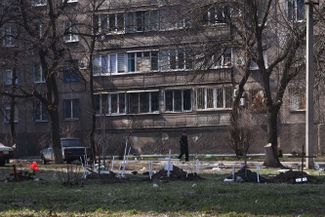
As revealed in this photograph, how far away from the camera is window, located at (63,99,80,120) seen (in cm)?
5638

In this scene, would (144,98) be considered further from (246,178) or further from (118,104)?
(246,178)

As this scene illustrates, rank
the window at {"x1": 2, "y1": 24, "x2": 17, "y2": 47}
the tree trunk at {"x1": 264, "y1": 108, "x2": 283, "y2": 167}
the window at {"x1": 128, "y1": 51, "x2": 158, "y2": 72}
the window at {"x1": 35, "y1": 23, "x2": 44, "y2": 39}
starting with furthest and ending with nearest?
the window at {"x1": 128, "y1": 51, "x2": 158, "y2": 72}
the window at {"x1": 35, "y1": 23, "x2": 44, "y2": 39}
the window at {"x1": 2, "y1": 24, "x2": 17, "y2": 47}
the tree trunk at {"x1": 264, "y1": 108, "x2": 283, "y2": 167}

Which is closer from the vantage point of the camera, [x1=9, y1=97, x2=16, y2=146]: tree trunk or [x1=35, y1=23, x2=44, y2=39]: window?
[x1=35, y1=23, x2=44, y2=39]: window

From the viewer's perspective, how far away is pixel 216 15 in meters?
30.9

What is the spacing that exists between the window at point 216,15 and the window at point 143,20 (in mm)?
18324

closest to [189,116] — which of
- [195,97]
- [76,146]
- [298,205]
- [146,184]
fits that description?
[195,97]

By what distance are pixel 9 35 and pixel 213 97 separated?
2449 centimetres

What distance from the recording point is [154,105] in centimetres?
5322

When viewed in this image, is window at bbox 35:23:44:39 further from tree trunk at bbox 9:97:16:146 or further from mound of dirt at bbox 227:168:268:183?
mound of dirt at bbox 227:168:268:183

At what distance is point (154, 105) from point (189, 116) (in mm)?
3304

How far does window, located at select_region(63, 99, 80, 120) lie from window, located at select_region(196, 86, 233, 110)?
1151cm

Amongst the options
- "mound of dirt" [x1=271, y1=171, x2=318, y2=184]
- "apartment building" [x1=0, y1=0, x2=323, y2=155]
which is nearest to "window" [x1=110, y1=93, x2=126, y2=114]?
"apartment building" [x1=0, y1=0, x2=323, y2=155]

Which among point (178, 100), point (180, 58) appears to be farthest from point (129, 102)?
point (180, 58)

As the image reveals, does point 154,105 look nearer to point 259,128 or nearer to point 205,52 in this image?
point 259,128
